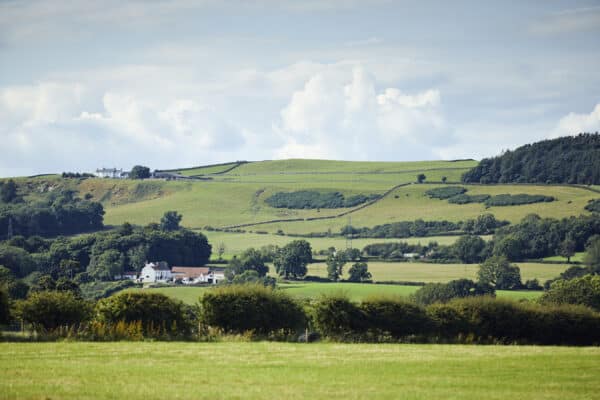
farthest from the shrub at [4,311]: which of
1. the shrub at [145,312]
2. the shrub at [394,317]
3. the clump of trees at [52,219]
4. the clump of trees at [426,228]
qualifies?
the clump of trees at [52,219]

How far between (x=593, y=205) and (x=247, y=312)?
4686 inches

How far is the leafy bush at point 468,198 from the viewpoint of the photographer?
6890 inches

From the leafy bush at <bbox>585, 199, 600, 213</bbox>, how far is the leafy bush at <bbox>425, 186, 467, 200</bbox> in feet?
108

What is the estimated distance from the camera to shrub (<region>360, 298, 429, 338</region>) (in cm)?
4406

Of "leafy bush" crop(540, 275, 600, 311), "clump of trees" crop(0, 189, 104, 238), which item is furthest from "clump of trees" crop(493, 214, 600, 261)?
"clump of trees" crop(0, 189, 104, 238)

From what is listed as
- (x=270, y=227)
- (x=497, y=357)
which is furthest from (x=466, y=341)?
(x=270, y=227)

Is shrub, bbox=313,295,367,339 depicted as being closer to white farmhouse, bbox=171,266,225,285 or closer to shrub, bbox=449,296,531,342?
shrub, bbox=449,296,531,342

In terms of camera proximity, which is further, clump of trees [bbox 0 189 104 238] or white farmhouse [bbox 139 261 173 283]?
clump of trees [bbox 0 189 104 238]

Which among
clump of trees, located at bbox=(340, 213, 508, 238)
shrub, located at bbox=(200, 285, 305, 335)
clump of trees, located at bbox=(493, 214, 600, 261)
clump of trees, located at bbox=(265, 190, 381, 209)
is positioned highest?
clump of trees, located at bbox=(265, 190, 381, 209)

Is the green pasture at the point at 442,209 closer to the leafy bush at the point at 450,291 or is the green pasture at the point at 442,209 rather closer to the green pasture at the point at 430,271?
the green pasture at the point at 430,271

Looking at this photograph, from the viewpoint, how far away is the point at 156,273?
133 metres

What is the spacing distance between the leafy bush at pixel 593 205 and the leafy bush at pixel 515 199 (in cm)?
1175

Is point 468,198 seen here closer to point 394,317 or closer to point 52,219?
point 52,219

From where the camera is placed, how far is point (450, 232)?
498 feet
